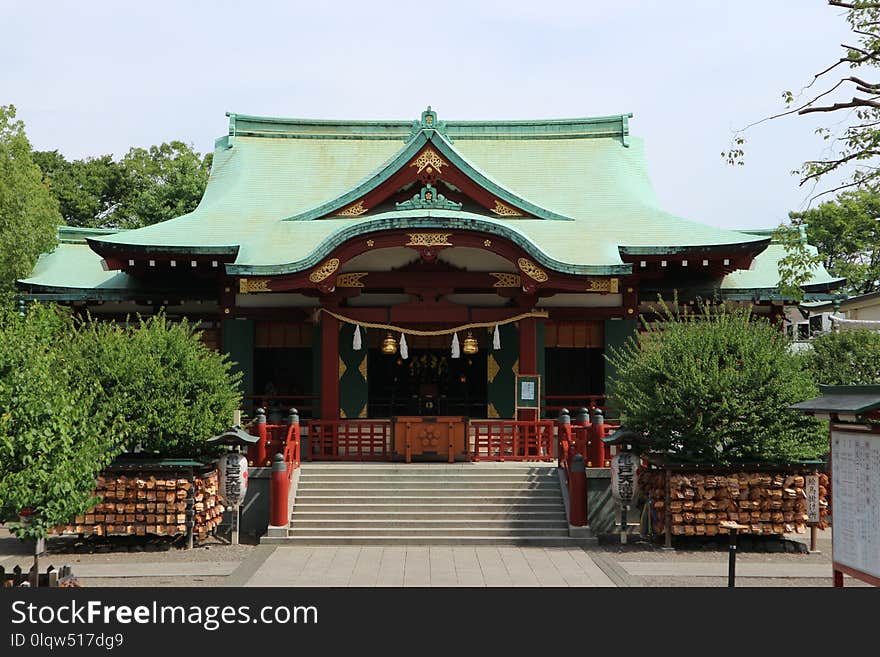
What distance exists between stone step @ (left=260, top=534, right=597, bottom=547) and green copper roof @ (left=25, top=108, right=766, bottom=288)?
6.17m

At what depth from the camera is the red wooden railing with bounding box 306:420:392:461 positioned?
2039cm

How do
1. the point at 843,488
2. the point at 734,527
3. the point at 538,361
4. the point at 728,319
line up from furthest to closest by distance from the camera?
the point at 538,361 < the point at 728,319 < the point at 734,527 < the point at 843,488

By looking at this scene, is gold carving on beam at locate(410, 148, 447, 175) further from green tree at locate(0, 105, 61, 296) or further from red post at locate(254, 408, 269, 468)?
green tree at locate(0, 105, 61, 296)

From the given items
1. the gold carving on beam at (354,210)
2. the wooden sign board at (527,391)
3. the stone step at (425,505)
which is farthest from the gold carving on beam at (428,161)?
the stone step at (425,505)

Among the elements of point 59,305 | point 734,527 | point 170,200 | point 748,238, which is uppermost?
point 170,200

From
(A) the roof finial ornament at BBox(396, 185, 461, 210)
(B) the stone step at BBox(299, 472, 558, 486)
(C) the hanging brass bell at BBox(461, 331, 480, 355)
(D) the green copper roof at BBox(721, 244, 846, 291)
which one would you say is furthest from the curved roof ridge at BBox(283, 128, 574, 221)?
(B) the stone step at BBox(299, 472, 558, 486)

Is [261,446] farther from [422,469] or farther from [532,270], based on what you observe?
[532,270]

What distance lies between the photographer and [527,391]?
21.1 metres

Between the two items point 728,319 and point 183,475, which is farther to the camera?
point 728,319
